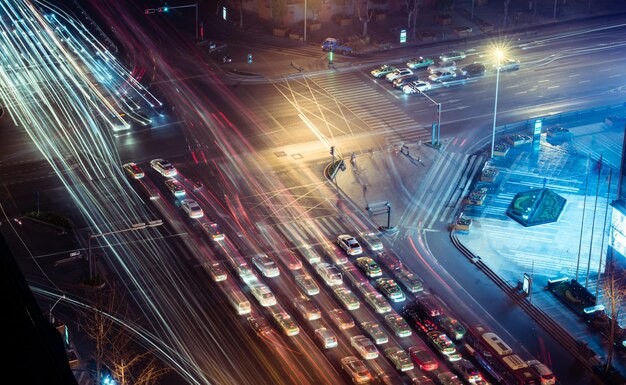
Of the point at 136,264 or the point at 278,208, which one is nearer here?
the point at 136,264

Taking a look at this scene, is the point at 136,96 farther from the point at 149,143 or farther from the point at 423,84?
the point at 423,84

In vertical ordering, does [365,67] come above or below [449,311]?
above

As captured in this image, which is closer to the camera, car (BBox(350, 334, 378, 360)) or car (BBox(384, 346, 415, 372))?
car (BBox(384, 346, 415, 372))

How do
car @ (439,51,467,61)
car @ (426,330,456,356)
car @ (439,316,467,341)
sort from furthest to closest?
car @ (439,51,467,61) → car @ (439,316,467,341) → car @ (426,330,456,356)

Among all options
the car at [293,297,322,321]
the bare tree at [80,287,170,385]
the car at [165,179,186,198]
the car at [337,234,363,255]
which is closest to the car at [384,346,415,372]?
the car at [293,297,322,321]

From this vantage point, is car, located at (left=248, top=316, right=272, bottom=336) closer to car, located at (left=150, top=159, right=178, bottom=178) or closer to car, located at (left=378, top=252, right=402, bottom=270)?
car, located at (left=378, top=252, right=402, bottom=270)

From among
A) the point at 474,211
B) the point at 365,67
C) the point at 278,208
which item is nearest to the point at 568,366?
the point at 474,211
